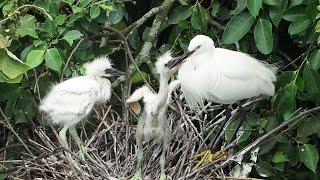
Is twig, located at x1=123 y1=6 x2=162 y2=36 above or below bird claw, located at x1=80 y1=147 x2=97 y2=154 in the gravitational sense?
above

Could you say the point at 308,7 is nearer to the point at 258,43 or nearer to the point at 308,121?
the point at 258,43

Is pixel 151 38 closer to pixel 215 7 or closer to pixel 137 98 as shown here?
pixel 215 7

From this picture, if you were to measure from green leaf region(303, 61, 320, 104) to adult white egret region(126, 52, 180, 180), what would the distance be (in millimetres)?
549

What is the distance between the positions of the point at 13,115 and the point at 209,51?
971mm

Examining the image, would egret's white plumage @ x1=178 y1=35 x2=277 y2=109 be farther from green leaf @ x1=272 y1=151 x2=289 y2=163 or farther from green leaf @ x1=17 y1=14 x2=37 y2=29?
green leaf @ x1=17 y1=14 x2=37 y2=29

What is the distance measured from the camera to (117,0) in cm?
387

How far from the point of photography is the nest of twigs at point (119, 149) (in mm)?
3420

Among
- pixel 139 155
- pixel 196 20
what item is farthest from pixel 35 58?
pixel 196 20

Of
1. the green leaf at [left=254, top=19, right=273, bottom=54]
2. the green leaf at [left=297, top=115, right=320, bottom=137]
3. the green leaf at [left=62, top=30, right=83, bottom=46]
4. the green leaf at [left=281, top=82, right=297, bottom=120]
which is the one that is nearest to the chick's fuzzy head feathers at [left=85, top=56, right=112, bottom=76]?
the green leaf at [left=62, top=30, right=83, bottom=46]

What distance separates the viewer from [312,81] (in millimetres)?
3527

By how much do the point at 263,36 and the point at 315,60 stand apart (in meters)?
0.24

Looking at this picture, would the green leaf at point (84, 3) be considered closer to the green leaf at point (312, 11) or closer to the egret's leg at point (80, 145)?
the egret's leg at point (80, 145)

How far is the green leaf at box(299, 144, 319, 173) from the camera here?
3.59m

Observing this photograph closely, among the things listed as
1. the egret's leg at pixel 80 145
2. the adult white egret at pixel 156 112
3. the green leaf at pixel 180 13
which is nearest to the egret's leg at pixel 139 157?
the adult white egret at pixel 156 112
